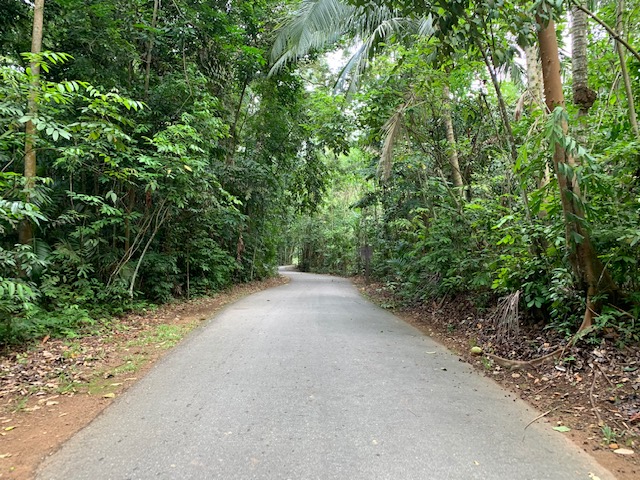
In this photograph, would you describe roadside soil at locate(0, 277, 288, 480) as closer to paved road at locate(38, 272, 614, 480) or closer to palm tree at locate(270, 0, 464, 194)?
paved road at locate(38, 272, 614, 480)

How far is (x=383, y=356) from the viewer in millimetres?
5281

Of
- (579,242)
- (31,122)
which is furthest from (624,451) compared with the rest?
(31,122)

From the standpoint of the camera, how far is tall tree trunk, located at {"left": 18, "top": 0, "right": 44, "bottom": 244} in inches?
196

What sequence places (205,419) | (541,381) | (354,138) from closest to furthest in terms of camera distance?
(205,419) → (541,381) → (354,138)

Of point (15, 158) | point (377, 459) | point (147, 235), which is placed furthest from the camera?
point (147, 235)

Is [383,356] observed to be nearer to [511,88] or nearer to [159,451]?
[159,451]

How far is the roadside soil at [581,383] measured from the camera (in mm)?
2939

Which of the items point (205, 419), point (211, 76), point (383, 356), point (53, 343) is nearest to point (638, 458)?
point (383, 356)

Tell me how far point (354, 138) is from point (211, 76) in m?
4.46

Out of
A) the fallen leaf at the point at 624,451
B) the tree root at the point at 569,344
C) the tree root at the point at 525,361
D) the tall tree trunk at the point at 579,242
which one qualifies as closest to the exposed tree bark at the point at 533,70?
the tall tree trunk at the point at 579,242

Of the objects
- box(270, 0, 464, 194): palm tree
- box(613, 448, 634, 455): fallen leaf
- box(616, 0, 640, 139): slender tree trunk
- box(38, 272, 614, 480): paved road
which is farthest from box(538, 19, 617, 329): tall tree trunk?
box(270, 0, 464, 194): palm tree

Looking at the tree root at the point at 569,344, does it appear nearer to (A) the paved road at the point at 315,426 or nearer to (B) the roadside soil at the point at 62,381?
(A) the paved road at the point at 315,426

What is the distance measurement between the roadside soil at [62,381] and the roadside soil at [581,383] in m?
4.06

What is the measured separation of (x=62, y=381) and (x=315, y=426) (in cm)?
302
